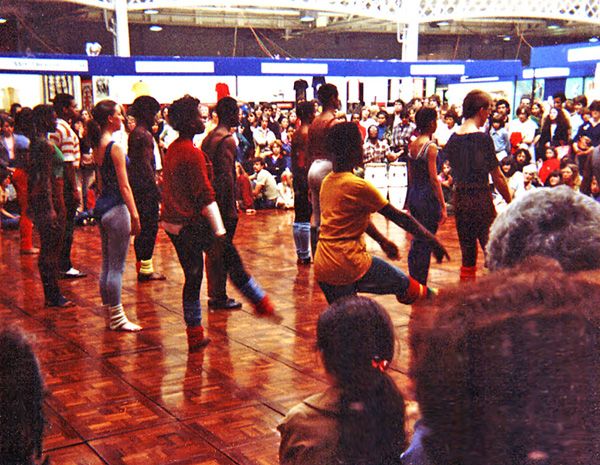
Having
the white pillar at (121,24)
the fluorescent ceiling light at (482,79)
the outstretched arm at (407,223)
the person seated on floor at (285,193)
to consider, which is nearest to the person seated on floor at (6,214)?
the person seated on floor at (285,193)

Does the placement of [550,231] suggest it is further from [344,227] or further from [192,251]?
[192,251]

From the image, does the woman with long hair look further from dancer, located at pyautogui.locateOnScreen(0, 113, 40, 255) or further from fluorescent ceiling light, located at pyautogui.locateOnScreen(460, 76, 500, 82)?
dancer, located at pyautogui.locateOnScreen(0, 113, 40, 255)

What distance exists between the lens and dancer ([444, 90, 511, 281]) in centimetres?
Answer: 440


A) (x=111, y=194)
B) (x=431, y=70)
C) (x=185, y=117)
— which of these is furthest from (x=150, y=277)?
(x=431, y=70)

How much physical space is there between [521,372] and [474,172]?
3839 millimetres

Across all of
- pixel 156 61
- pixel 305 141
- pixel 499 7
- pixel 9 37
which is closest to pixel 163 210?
pixel 305 141

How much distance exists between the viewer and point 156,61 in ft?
41.2

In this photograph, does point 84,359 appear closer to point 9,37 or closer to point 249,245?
point 249,245

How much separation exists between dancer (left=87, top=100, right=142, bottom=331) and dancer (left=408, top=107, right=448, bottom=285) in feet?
6.19

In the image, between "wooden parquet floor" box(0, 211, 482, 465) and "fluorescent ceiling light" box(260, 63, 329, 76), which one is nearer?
"wooden parquet floor" box(0, 211, 482, 465)

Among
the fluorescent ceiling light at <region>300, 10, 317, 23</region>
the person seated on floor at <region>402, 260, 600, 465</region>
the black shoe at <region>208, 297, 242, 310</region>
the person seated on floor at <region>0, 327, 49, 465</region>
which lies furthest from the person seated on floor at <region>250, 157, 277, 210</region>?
the fluorescent ceiling light at <region>300, 10, 317, 23</region>

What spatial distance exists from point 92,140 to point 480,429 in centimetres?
395

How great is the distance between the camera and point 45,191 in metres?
5.05

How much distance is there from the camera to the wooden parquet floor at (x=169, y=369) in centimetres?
293
